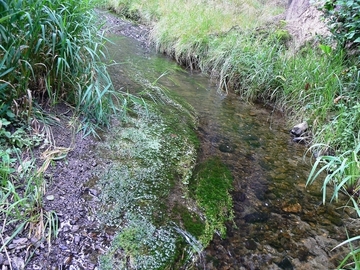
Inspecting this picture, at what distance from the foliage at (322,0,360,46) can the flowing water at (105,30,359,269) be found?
119 centimetres

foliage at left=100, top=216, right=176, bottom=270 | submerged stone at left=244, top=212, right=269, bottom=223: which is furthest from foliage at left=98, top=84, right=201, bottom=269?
submerged stone at left=244, top=212, right=269, bottom=223

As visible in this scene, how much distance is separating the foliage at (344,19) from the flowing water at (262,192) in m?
1.19

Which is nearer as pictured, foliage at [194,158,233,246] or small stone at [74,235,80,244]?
small stone at [74,235,80,244]

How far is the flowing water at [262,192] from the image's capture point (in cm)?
152

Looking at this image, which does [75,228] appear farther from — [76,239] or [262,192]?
[262,192]

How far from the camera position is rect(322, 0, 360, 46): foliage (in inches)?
115

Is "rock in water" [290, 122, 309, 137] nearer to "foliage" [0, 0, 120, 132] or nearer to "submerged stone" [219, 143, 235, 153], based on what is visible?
"submerged stone" [219, 143, 235, 153]

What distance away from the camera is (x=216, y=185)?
6.47ft

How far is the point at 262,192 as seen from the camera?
205 cm

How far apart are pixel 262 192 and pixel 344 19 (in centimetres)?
256

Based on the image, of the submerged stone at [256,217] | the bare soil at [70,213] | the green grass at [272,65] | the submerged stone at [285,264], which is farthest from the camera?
the green grass at [272,65]

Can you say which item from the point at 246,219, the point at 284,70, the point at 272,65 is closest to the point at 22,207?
the point at 246,219

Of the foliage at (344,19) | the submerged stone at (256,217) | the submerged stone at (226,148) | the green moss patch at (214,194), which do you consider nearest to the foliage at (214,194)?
the green moss patch at (214,194)

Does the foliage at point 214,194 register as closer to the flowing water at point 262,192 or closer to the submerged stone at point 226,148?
the flowing water at point 262,192
